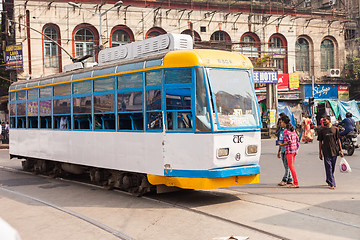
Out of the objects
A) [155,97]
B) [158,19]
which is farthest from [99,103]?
[158,19]

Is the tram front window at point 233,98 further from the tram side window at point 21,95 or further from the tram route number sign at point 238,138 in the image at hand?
the tram side window at point 21,95

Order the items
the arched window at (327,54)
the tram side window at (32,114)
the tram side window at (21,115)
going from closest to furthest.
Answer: the tram side window at (32,114), the tram side window at (21,115), the arched window at (327,54)

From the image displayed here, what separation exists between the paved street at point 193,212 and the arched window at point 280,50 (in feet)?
98.2

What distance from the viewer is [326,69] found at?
43.7 metres

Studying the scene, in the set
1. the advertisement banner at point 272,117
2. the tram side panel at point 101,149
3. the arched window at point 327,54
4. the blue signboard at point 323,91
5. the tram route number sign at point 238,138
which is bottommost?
the tram side panel at point 101,149

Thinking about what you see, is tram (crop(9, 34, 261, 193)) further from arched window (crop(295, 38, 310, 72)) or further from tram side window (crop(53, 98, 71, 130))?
arched window (crop(295, 38, 310, 72))

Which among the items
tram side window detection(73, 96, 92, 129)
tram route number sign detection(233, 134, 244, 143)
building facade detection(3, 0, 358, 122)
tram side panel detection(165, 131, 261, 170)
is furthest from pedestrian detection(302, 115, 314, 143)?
tram route number sign detection(233, 134, 244, 143)

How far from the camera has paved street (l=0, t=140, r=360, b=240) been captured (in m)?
7.28

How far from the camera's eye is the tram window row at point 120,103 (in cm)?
927

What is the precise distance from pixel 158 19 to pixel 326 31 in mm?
16329

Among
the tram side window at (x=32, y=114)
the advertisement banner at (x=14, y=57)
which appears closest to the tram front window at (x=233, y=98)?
the tram side window at (x=32, y=114)

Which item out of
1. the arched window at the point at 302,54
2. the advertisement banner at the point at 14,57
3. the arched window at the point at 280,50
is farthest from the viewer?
the arched window at the point at 302,54

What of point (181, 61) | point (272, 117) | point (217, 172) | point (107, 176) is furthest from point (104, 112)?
point (272, 117)

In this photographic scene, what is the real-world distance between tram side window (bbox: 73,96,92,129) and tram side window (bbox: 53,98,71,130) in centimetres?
45
